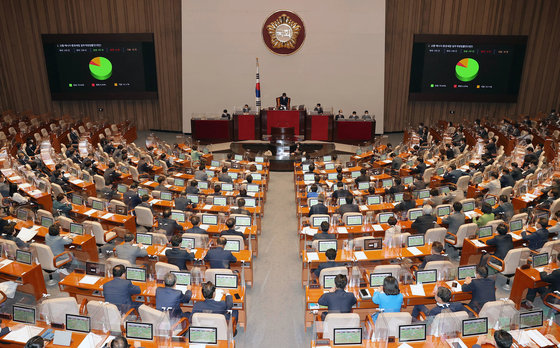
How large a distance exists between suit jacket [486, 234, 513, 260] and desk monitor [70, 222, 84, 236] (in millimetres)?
7973

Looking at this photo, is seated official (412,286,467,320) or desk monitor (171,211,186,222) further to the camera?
desk monitor (171,211,186,222)

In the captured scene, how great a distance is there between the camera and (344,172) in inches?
546

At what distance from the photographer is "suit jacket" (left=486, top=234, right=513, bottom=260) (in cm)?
816

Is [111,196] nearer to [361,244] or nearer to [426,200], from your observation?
[361,244]

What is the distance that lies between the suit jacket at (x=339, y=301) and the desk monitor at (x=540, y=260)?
11.5 ft

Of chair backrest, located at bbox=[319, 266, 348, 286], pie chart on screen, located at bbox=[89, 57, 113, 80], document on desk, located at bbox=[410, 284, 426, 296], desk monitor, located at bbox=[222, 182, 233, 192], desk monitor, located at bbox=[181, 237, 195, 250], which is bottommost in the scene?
document on desk, located at bbox=[410, 284, 426, 296]

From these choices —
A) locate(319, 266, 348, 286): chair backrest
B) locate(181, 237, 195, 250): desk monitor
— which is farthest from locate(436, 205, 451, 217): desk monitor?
locate(181, 237, 195, 250): desk monitor

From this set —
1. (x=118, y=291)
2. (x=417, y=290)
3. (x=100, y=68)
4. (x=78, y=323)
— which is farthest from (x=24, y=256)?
(x=100, y=68)

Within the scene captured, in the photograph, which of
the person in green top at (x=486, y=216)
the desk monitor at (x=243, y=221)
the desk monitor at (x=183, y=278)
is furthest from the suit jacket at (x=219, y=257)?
the person in green top at (x=486, y=216)

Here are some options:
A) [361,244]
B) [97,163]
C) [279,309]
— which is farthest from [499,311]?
[97,163]

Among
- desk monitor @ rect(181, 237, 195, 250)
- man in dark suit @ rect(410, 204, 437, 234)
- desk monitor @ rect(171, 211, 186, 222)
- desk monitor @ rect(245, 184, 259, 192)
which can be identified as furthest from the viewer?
desk monitor @ rect(245, 184, 259, 192)

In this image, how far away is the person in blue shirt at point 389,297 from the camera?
6000 mm

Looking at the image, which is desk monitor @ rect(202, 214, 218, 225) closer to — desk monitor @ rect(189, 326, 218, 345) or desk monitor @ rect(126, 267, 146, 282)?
desk monitor @ rect(126, 267, 146, 282)

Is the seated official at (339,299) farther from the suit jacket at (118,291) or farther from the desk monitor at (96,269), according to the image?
the desk monitor at (96,269)
